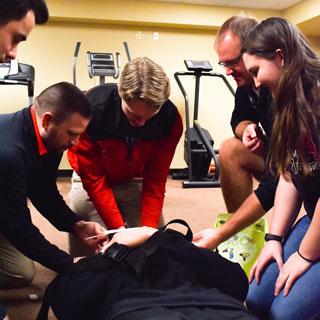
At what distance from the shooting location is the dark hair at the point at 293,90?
1.04m

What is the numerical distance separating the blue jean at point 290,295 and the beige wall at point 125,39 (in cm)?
366

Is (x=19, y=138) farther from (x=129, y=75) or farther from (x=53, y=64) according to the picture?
(x=53, y=64)

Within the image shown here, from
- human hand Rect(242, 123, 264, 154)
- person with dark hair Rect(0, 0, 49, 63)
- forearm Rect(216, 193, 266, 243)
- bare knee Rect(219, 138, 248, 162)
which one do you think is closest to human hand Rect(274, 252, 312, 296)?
forearm Rect(216, 193, 266, 243)

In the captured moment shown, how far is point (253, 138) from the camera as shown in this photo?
1.59m

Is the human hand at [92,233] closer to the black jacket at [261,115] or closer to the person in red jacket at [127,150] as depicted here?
the person in red jacket at [127,150]

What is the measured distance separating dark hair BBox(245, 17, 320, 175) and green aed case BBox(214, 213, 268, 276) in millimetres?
527

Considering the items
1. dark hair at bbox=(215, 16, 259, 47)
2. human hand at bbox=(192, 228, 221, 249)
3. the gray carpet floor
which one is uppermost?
dark hair at bbox=(215, 16, 259, 47)

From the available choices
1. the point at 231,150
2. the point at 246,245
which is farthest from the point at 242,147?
the point at 246,245

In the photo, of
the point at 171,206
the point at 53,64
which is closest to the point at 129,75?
the point at 171,206

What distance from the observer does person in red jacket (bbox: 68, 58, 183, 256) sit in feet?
4.95

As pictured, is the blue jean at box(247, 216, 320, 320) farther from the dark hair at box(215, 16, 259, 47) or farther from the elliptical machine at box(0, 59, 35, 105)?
the elliptical machine at box(0, 59, 35, 105)

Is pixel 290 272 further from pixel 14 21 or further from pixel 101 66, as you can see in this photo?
pixel 101 66

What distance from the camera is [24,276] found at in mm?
1661

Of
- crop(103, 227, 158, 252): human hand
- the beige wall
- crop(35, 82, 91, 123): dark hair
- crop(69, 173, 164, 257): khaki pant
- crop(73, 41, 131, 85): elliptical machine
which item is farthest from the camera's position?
the beige wall
